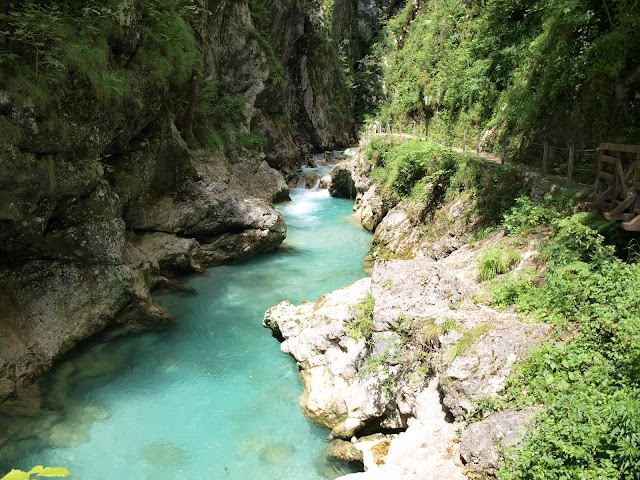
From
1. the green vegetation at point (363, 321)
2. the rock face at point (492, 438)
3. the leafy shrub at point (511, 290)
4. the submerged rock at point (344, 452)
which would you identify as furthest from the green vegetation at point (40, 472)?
the leafy shrub at point (511, 290)

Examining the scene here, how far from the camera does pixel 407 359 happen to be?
757 centimetres

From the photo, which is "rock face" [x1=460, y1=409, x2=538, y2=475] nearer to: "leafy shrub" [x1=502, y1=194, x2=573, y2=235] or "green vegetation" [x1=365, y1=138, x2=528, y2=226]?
"leafy shrub" [x1=502, y1=194, x2=573, y2=235]

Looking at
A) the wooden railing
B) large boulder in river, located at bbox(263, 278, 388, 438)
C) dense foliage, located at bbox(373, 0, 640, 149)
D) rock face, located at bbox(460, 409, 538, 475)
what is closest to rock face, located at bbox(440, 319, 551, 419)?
rock face, located at bbox(460, 409, 538, 475)

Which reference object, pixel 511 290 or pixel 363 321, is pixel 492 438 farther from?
pixel 363 321

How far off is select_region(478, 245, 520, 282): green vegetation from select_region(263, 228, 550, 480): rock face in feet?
0.78

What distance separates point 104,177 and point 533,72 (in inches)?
529

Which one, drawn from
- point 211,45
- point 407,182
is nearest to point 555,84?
point 407,182

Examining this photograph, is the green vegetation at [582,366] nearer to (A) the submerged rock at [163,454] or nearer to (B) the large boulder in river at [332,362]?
(B) the large boulder in river at [332,362]

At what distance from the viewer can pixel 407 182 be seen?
1789cm

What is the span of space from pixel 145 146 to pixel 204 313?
5346 mm

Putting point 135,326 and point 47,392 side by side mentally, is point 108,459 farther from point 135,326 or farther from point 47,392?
point 135,326

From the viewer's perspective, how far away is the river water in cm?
729

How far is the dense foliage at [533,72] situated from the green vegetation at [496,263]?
3898mm

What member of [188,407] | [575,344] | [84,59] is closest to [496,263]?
[575,344]
